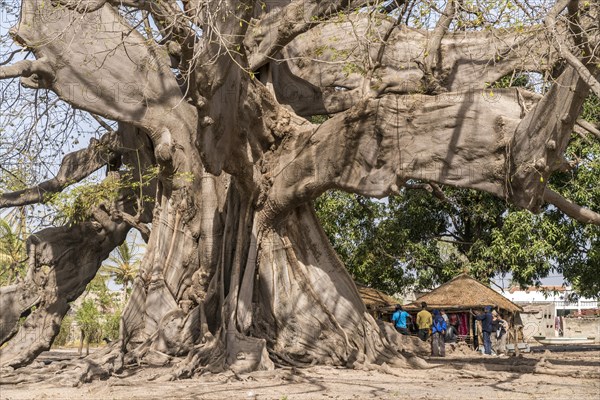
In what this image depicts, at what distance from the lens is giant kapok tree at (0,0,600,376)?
9.16 m

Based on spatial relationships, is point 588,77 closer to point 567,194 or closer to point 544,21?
point 544,21

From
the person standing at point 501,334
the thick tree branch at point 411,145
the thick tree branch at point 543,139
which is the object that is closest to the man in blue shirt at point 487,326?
the person standing at point 501,334

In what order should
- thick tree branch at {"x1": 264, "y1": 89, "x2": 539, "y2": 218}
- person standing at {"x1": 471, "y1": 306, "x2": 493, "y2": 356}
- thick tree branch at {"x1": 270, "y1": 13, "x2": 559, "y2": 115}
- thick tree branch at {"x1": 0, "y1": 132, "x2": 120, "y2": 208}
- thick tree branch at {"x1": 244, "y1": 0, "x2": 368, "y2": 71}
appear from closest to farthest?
thick tree branch at {"x1": 264, "y1": 89, "x2": 539, "y2": 218}, thick tree branch at {"x1": 244, "y1": 0, "x2": 368, "y2": 71}, thick tree branch at {"x1": 270, "y1": 13, "x2": 559, "y2": 115}, thick tree branch at {"x1": 0, "y1": 132, "x2": 120, "y2": 208}, person standing at {"x1": 471, "y1": 306, "x2": 493, "y2": 356}

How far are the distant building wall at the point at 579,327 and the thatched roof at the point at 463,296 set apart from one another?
56.6 feet

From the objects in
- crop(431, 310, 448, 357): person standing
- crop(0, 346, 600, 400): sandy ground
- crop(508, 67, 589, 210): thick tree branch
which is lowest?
crop(0, 346, 600, 400): sandy ground

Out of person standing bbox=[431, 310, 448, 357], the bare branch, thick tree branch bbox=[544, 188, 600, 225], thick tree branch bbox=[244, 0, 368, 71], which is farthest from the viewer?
person standing bbox=[431, 310, 448, 357]

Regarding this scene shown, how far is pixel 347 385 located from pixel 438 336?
7026 mm

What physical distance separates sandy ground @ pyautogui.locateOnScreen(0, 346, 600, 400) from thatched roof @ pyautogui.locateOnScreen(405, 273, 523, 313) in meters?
7.63

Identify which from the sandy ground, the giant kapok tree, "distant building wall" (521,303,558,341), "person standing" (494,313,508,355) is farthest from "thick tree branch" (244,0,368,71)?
"distant building wall" (521,303,558,341)

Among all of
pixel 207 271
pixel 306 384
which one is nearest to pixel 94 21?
pixel 207 271

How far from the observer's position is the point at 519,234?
1997cm

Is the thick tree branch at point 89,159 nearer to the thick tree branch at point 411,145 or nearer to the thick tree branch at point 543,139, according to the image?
the thick tree branch at point 411,145

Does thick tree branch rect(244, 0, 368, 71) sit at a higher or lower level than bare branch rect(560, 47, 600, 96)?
higher

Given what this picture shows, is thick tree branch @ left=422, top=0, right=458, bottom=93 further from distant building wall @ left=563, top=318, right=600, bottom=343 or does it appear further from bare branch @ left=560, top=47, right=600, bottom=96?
distant building wall @ left=563, top=318, right=600, bottom=343
